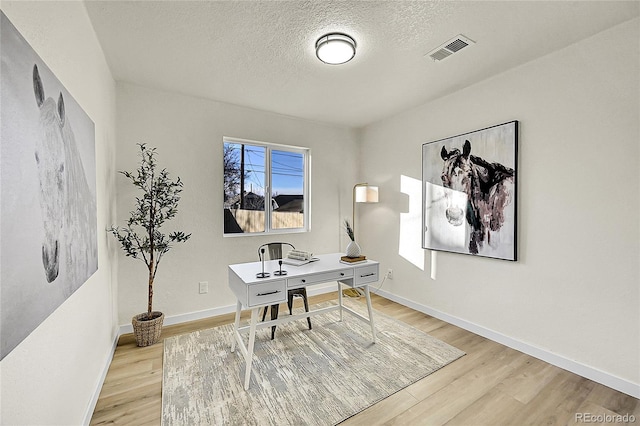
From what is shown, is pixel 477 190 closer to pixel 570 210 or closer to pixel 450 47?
pixel 570 210

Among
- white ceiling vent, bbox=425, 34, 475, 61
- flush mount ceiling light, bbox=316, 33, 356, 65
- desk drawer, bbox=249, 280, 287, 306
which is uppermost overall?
white ceiling vent, bbox=425, 34, 475, 61

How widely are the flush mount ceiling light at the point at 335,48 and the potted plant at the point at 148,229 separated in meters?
1.77

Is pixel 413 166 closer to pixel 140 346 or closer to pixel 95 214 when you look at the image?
pixel 95 214

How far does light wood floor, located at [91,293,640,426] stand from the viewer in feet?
5.58

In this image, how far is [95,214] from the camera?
184 centimetres

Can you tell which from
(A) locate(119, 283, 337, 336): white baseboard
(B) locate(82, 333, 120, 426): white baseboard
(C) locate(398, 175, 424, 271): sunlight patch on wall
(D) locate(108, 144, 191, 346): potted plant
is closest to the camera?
(B) locate(82, 333, 120, 426): white baseboard

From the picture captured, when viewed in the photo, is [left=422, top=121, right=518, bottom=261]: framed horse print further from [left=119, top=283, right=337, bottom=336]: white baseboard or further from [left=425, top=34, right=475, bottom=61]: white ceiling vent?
[left=119, top=283, right=337, bottom=336]: white baseboard

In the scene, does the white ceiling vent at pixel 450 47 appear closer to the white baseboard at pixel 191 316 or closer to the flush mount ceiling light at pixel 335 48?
the flush mount ceiling light at pixel 335 48

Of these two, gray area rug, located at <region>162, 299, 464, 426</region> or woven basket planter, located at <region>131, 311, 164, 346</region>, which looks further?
woven basket planter, located at <region>131, 311, 164, 346</region>

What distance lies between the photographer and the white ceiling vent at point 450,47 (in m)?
2.04

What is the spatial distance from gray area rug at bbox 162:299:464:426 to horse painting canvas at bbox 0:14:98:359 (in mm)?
1105

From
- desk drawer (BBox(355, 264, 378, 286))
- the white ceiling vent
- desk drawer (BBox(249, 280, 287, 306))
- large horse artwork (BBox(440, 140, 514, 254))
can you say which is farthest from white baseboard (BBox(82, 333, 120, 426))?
the white ceiling vent

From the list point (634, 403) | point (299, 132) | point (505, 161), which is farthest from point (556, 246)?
point (299, 132)

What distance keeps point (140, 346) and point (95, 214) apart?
143 centimetres
